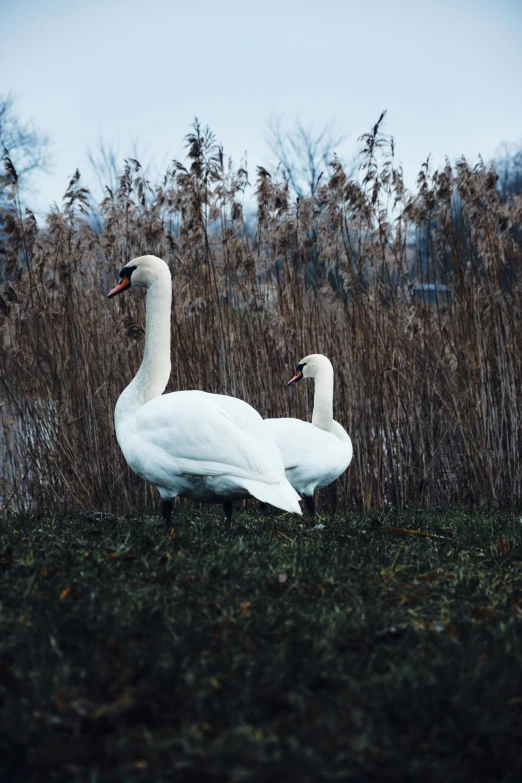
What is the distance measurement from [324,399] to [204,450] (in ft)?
7.17

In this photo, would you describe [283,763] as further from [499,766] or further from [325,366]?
[325,366]

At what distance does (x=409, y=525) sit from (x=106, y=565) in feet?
7.51

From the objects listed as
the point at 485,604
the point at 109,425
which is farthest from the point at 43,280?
the point at 485,604

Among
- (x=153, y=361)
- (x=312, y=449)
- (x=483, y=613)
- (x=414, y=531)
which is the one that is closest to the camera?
(x=483, y=613)

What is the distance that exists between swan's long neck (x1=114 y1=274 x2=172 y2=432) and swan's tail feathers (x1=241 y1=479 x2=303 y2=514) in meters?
1.03

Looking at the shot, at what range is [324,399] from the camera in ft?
20.2

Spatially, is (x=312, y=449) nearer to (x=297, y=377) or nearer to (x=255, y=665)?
(x=297, y=377)

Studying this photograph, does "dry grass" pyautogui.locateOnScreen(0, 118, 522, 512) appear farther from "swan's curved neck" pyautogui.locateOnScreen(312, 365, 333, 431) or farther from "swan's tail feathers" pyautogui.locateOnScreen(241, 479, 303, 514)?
"swan's tail feathers" pyautogui.locateOnScreen(241, 479, 303, 514)

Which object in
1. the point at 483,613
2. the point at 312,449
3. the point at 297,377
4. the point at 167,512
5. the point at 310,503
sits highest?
the point at 297,377

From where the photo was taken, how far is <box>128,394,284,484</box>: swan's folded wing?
4.13 m

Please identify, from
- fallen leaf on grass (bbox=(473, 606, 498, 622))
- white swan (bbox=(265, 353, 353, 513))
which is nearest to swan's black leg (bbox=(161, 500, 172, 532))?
white swan (bbox=(265, 353, 353, 513))

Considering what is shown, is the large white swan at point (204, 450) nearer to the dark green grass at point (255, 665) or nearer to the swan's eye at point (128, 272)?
the dark green grass at point (255, 665)

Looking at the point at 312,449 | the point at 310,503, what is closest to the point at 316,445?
the point at 312,449

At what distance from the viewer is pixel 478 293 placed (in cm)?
624
